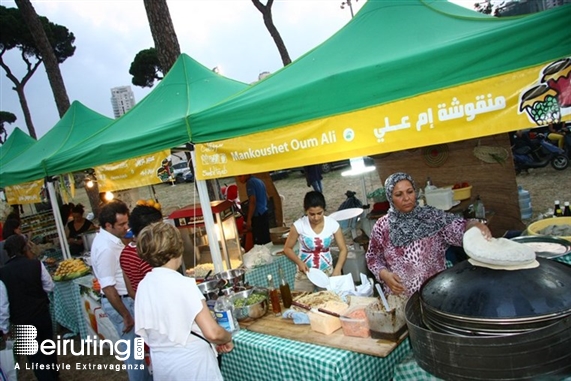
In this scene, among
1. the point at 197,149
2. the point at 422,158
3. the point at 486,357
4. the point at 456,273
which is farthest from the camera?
the point at 422,158

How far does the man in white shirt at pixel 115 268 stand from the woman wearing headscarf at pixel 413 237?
2433 mm

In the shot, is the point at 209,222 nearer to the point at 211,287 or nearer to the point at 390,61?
the point at 211,287

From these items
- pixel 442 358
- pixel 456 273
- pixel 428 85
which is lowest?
pixel 442 358

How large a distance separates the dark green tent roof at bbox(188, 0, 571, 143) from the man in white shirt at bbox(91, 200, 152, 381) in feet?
3.67

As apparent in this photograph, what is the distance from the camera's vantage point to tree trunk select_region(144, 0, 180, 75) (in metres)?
6.67

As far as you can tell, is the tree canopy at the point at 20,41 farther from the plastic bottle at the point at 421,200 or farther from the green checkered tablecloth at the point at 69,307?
the plastic bottle at the point at 421,200

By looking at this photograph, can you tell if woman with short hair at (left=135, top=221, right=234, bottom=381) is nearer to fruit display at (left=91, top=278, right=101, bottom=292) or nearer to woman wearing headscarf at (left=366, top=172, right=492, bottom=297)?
woman wearing headscarf at (left=366, top=172, right=492, bottom=297)

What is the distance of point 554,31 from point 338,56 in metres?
1.57

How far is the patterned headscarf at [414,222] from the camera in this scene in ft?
8.27

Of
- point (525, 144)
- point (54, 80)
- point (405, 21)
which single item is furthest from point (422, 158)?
point (54, 80)

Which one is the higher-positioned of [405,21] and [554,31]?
[405,21]

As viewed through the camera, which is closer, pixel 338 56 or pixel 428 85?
pixel 428 85

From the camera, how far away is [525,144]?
418 inches

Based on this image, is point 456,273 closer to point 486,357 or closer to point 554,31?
point 486,357
